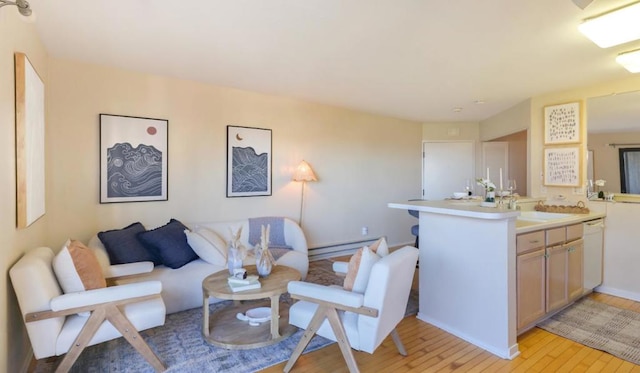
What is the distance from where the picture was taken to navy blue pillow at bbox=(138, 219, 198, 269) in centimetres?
322

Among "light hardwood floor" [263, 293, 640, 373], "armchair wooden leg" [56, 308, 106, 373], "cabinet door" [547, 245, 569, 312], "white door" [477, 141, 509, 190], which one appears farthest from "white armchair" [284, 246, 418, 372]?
"white door" [477, 141, 509, 190]

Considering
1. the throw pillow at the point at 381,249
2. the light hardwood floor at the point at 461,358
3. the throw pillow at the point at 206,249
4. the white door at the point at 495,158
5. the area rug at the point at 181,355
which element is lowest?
the light hardwood floor at the point at 461,358

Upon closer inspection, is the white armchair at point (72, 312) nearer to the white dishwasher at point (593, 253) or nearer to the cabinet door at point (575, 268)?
the cabinet door at point (575, 268)

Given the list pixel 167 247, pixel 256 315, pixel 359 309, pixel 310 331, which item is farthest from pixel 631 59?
pixel 167 247

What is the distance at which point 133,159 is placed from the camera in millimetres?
3627

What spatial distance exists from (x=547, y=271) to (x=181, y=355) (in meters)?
3.04

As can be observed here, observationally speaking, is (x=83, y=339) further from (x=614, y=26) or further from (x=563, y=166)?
(x=563, y=166)

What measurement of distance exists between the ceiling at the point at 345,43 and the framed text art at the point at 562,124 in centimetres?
26

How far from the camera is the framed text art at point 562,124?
13.2 feet

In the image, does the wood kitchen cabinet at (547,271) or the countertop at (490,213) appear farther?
the wood kitchen cabinet at (547,271)

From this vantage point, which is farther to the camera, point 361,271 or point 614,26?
point 614,26

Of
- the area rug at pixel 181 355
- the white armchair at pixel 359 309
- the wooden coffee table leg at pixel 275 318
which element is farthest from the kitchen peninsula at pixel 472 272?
the wooden coffee table leg at pixel 275 318

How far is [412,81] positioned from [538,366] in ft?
9.62

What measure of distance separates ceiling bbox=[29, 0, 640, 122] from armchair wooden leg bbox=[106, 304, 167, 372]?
2.03 meters
